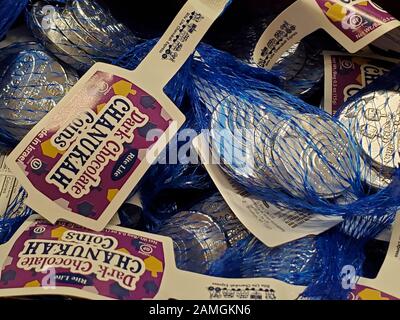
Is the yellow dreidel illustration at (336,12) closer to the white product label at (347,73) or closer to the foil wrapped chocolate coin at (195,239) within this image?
the white product label at (347,73)

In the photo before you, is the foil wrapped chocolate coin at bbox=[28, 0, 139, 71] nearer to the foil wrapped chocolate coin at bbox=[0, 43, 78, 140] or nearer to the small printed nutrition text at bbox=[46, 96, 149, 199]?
the foil wrapped chocolate coin at bbox=[0, 43, 78, 140]

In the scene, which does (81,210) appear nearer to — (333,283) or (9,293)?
Answer: (9,293)

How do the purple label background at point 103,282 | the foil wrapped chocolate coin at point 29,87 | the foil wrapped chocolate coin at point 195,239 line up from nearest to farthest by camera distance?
the purple label background at point 103,282 < the foil wrapped chocolate coin at point 195,239 < the foil wrapped chocolate coin at point 29,87

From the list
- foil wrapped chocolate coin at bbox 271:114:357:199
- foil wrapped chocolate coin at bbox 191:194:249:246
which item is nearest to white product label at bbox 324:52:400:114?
foil wrapped chocolate coin at bbox 271:114:357:199

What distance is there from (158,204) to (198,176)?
0.31ft

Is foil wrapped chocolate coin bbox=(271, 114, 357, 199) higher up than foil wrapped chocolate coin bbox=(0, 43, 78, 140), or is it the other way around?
foil wrapped chocolate coin bbox=(271, 114, 357, 199)

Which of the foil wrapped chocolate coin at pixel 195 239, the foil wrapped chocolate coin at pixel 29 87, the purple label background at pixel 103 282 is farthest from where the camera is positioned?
the foil wrapped chocolate coin at pixel 29 87

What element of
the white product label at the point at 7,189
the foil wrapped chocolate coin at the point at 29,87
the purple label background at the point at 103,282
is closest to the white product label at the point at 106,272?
the purple label background at the point at 103,282

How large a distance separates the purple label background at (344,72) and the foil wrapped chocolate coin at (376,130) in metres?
0.04

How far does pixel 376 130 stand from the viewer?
3.61ft

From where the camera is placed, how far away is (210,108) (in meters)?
1.11

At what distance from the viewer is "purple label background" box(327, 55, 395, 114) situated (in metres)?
1.17

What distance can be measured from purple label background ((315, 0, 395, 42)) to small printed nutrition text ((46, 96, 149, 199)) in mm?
417

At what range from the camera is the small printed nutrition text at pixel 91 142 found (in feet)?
3.26
